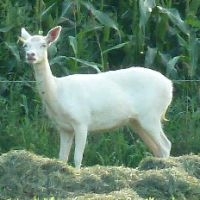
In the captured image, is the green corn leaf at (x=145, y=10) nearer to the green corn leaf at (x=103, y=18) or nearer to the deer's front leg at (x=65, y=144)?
the green corn leaf at (x=103, y=18)

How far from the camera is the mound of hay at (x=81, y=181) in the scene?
35.3 ft

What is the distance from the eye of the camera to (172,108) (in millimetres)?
15805

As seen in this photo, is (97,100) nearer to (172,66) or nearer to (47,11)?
(172,66)

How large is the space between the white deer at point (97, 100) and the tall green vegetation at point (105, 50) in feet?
3.02

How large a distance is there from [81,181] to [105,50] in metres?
5.97

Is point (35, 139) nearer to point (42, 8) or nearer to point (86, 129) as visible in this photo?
point (86, 129)

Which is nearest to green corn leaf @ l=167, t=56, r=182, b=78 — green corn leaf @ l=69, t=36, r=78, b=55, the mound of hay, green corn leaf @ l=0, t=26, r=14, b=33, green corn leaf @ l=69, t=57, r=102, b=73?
green corn leaf @ l=69, t=57, r=102, b=73

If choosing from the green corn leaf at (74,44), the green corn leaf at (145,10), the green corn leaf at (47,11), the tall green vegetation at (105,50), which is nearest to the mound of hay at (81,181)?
the tall green vegetation at (105,50)

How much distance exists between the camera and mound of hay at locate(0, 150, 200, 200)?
35.3 feet

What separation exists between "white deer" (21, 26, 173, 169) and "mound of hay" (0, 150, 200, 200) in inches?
94.9

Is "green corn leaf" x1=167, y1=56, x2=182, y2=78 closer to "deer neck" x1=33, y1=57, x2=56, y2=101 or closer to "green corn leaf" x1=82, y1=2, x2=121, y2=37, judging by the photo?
"green corn leaf" x1=82, y1=2, x2=121, y2=37

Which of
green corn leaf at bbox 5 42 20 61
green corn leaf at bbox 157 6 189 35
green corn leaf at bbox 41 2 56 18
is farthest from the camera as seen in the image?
green corn leaf at bbox 41 2 56 18

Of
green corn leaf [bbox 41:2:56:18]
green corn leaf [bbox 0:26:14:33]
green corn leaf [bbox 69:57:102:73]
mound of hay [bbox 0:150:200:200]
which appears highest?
mound of hay [bbox 0:150:200:200]

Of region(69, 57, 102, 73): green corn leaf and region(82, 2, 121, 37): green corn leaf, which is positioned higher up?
region(82, 2, 121, 37): green corn leaf
